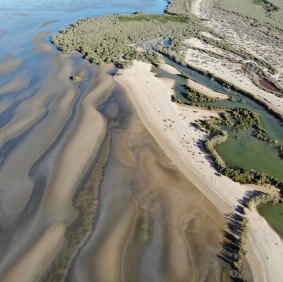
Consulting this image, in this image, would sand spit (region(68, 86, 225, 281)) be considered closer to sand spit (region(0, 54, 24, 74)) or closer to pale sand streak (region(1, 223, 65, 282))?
pale sand streak (region(1, 223, 65, 282))

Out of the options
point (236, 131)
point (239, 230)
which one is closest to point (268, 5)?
point (236, 131)

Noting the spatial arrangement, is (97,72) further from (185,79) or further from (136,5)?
(136,5)

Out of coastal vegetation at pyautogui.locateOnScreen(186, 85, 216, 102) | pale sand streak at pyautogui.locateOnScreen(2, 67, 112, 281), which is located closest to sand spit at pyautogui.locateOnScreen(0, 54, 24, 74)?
pale sand streak at pyautogui.locateOnScreen(2, 67, 112, 281)

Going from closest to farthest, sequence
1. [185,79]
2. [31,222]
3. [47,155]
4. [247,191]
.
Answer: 1. [31,222]
2. [247,191]
3. [47,155]
4. [185,79]

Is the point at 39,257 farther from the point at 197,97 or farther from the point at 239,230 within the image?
the point at 197,97

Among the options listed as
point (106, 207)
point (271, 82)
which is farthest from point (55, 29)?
point (106, 207)

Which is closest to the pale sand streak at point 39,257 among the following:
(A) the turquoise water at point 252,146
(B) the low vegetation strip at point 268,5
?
(A) the turquoise water at point 252,146

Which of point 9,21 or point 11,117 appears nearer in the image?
point 11,117
